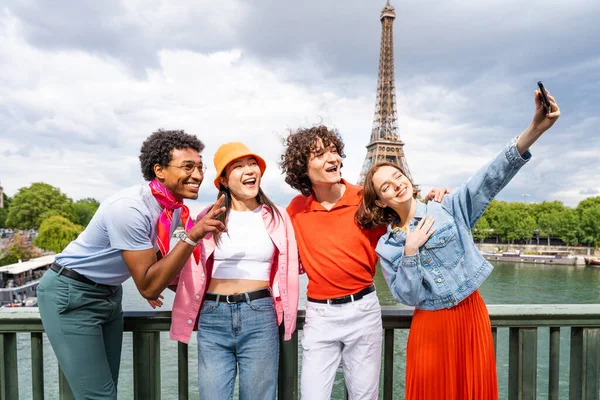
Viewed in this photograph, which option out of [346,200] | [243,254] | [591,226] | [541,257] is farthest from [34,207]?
[591,226]

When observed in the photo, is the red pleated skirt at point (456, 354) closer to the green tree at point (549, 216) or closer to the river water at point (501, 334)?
the river water at point (501, 334)

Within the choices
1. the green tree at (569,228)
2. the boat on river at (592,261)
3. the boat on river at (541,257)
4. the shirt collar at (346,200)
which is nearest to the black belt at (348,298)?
the shirt collar at (346,200)

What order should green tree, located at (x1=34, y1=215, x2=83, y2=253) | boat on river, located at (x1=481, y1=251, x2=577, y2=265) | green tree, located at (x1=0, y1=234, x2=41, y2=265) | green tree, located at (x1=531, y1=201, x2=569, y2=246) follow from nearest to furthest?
1. green tree, located at (x1=0, y1=234, x2=41, y2=265)
2. green tree, located at (x1=34, y1=215, x2=83, y2=253)
3. boat on river, located at (x1=481, y1=251, x2=577, y2=265)
4. green tree, located at (x1=531, y1=201, x2=569, y2=246)

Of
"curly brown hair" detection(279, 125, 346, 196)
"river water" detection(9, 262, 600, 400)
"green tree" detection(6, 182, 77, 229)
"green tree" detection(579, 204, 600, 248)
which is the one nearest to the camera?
"curly brown hair" detection(279, 125, 346, 196)

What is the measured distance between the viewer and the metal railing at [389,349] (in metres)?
2.47

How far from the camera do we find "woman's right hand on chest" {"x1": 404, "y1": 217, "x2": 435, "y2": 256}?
2137 mm

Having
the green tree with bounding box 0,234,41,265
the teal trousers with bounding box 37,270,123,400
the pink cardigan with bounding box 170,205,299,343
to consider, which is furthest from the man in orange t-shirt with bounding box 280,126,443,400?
the green tree with bounding box 0,234,41,265

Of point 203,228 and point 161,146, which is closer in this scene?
point 203,228

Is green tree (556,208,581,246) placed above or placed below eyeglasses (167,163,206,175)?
below

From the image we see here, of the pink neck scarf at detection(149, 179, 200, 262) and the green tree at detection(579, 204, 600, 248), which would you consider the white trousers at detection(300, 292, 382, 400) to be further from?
the green tree at detection(579, 204, 600, 248)

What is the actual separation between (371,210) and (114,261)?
1279 mm

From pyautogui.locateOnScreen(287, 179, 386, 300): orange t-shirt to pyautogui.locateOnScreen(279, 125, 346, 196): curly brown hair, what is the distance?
23cm

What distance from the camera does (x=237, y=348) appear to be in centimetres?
224

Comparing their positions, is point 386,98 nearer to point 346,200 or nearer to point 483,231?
point 483,231
